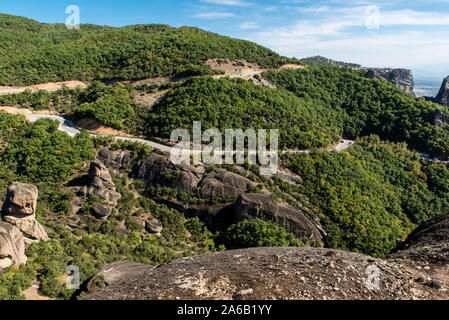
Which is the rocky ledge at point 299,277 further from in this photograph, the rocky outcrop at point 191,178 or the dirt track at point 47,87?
the dirt track at point 47,87

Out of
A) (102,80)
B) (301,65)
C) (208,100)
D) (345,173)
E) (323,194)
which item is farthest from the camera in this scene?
(301,65)

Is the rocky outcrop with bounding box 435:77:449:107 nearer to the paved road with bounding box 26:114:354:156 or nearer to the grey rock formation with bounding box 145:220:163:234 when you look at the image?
the paved road with bounding box 26:114:354:156

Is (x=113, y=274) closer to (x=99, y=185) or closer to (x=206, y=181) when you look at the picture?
(x=99, y=185)

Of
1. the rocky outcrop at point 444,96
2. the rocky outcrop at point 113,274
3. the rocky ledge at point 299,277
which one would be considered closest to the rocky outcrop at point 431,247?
the rocky ledge at point 299,277
